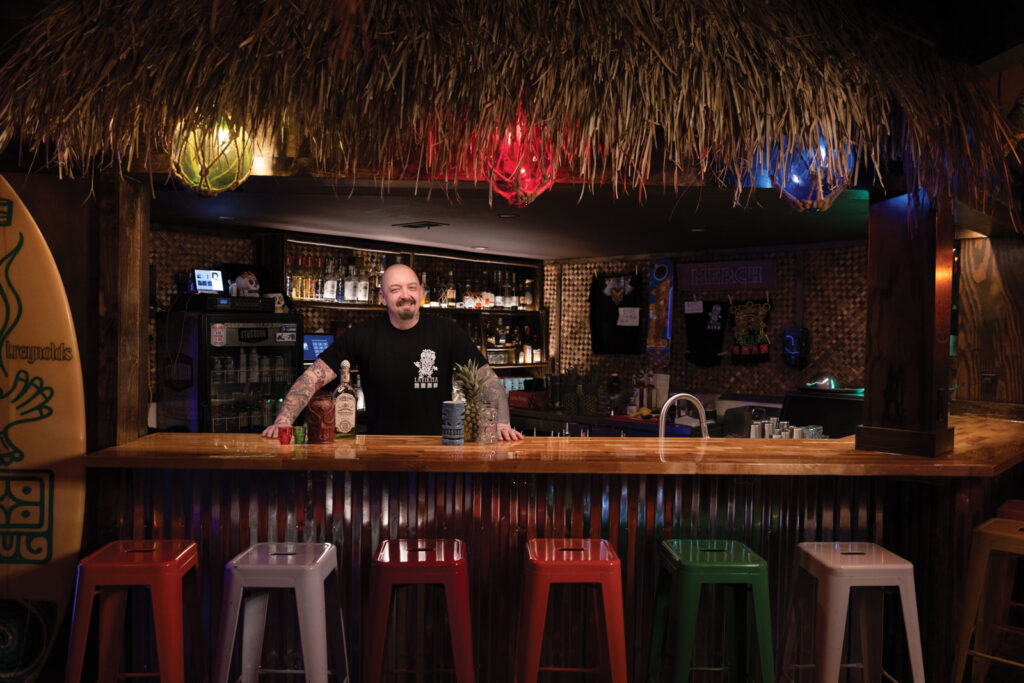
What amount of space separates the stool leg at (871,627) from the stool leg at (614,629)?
968 millimetres

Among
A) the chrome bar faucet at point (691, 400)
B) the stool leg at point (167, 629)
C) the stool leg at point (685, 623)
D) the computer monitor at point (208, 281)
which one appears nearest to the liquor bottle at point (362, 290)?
the computer monitor at point (208, 281)

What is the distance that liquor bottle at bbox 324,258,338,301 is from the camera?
6434 millimetres

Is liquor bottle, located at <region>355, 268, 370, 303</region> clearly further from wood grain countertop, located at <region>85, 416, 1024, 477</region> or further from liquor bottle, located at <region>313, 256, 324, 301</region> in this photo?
wood grain countertop, located at <region>85, 416, 1024, 477</region>

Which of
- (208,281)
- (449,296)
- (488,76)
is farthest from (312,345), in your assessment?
(488,76)

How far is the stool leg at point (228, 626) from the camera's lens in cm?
235

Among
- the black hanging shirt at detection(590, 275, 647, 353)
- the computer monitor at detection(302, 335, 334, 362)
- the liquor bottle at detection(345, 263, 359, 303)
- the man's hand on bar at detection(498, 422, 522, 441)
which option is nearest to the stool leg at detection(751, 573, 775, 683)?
the man's hand on bar at detection(498, 422, 522, 441)

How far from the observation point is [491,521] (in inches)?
117

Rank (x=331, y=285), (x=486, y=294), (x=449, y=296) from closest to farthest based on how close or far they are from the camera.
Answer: (x=331, y=285)
(x=449, y=296)
(x=486, y=294)

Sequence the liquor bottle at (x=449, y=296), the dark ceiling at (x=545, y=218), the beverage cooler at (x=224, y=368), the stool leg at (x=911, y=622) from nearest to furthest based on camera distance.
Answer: the stool leg at (x=911, y=622), the dark ceiling at (x=545, y=218), the beverage cooler at (x=224, y=368), the liquor bottle at (x=449, y=296)

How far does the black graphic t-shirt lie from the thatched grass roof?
47.5 inches

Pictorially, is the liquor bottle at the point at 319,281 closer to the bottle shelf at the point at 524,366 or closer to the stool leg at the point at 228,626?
the bottle shelf at the point at 524,366

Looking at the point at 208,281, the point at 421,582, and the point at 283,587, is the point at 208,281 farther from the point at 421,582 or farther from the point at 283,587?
the point at 421,582

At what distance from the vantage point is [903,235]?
3031mm

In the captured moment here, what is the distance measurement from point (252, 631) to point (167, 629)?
0.28 m
